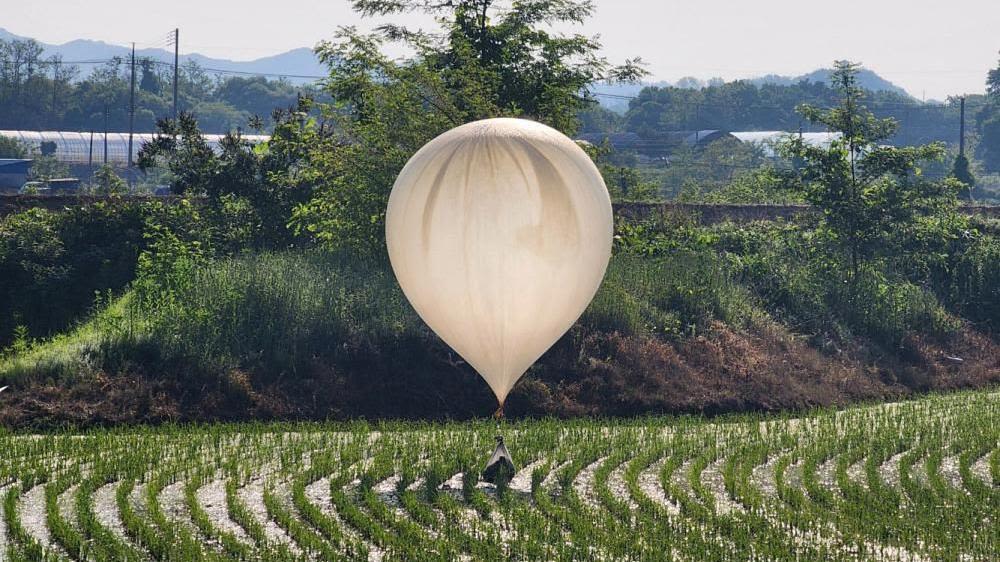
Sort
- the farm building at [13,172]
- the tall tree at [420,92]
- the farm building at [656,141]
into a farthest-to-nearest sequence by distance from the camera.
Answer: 1. the farm building at [656,141]
2. the farm building at [13,172]
3. the tall tree at [420,92]

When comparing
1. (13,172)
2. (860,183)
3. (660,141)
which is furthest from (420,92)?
(660,141)

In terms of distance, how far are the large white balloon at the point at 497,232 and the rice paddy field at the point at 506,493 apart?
2.20 metres

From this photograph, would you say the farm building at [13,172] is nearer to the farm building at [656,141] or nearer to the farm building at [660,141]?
the farm building at [660,141]

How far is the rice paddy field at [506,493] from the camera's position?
13008 millimetres

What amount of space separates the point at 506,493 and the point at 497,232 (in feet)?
10.8

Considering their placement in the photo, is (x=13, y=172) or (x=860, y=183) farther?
(x=13, y=172)

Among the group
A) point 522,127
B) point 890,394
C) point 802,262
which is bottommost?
point 890,394

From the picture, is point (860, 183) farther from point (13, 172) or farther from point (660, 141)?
point (660, 141)

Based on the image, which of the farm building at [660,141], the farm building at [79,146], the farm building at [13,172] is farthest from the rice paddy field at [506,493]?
the farm building at [79,146]

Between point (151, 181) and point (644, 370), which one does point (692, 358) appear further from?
point (151, 181)

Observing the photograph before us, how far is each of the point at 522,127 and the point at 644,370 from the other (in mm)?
→ 10424

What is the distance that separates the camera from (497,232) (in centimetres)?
1488

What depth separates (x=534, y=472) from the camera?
54.1 feet

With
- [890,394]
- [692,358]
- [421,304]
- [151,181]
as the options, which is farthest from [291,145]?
[151,181]
